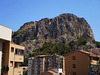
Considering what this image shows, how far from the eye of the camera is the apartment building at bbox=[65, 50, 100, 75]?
52.0m

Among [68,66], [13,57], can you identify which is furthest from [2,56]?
[68,66]

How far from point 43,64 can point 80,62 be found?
44824mm

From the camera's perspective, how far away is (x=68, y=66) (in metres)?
56.1

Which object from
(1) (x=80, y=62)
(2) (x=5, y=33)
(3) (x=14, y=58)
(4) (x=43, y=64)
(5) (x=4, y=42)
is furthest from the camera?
(4) (x=43, y=64)

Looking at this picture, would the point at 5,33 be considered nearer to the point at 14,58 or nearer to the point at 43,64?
the point at 14,58

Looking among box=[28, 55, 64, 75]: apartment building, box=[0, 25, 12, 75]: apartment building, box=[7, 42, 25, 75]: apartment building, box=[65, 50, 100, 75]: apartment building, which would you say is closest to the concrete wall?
box=[0, 25, 12, 75]: apartment building

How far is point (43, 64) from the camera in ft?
315

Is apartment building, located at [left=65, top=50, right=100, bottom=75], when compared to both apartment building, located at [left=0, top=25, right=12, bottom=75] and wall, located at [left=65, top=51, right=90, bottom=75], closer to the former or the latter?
wall, located at [left=65, top=51, right=90, bottom=75]

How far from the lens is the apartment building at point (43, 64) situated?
95669 mm

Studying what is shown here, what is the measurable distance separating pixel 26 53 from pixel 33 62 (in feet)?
209

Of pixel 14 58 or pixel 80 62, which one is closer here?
pixel 14 58

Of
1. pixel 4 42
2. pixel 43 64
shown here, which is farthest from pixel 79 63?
pixel 43 64

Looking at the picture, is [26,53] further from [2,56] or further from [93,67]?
[2,56]

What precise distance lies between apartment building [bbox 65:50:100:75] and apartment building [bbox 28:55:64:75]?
3921 cm
